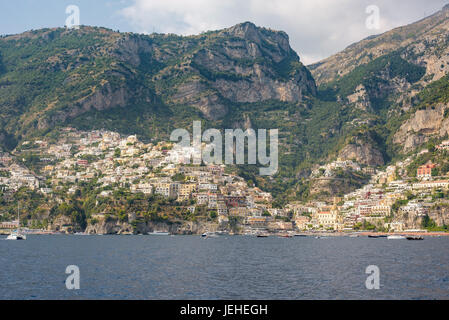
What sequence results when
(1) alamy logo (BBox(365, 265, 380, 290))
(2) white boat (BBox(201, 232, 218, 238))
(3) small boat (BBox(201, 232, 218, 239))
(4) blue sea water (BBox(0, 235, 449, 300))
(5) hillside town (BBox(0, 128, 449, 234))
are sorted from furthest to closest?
(5) hillside town (BBox(0, 128, 449, 234))
(2) white boat (BBox(201, 232, 218, 238))
(3) small boat (BBox(201, 232, 218, 239))
(1) alamy logo (BBox(365, 265, 380, 290))
(4) blue sea water (BBox(0, 235, 449, 300))

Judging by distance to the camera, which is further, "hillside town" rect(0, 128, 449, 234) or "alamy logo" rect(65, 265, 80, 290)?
"hillside town" rect(0, 128, 449, 234)

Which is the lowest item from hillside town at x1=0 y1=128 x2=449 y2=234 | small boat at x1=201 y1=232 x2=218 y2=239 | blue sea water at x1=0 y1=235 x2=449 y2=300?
blue sea water at x1=0 y1=235 x2=449 y2=300

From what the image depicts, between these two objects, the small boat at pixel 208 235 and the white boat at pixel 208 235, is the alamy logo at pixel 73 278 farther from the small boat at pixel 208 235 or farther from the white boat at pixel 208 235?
the white boat at pixel 208 235

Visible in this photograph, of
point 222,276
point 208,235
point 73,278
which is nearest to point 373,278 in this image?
point 222,276

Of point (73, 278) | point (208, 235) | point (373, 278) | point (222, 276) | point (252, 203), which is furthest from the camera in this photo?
point (252, 203)

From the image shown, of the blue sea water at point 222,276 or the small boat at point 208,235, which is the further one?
the small boat at point 208,235

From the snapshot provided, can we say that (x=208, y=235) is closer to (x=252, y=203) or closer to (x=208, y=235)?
(x=208, y=235)

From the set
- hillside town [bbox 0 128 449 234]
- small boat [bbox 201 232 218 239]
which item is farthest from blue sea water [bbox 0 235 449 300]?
hillside town [bbox 0 128 449 234]

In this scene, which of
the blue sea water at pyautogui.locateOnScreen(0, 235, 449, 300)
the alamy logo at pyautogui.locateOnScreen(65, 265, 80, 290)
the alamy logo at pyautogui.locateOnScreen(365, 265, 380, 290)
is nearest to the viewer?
the blue sea water at pyautogui.locateOnScreen(0, 235, 449, 300)

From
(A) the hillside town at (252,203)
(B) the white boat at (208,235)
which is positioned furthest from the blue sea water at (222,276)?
(A) the hillside town at (252,203)

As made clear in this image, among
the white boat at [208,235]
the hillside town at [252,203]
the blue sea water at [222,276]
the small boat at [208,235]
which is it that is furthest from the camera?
the hillside town at [252,203]

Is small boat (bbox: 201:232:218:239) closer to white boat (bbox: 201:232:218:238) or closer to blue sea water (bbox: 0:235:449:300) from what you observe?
white boat (bbox: 201:232:218:238)

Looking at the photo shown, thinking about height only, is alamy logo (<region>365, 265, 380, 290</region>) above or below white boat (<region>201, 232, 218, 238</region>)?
below
